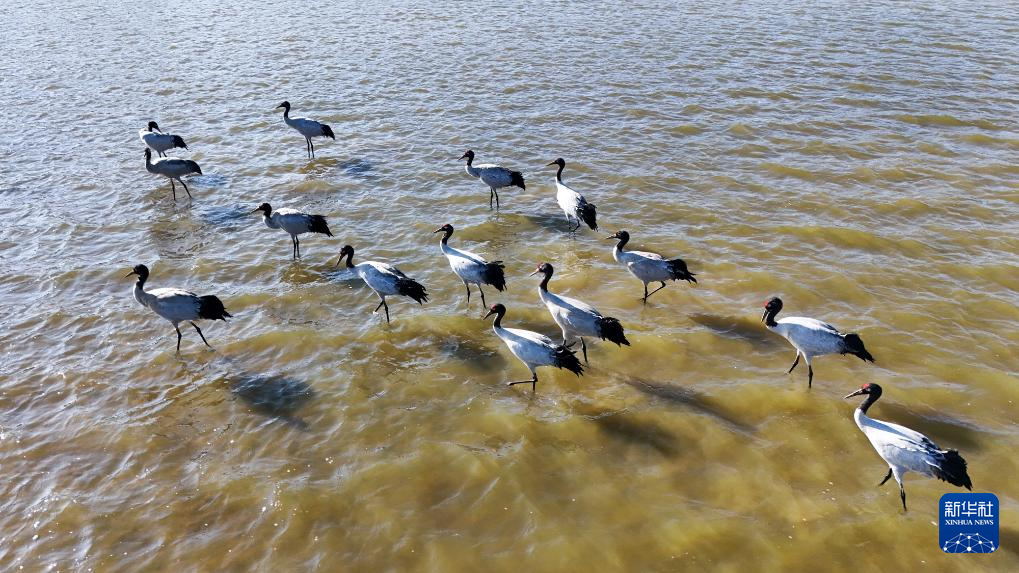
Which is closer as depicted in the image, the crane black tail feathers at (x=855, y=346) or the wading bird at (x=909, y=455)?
the wading bird at (x=909, y=455)

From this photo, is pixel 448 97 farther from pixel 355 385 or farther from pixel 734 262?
pixel 355 385

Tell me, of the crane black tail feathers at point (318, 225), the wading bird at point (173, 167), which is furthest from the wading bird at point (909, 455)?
the wading bird at point (173, 167)

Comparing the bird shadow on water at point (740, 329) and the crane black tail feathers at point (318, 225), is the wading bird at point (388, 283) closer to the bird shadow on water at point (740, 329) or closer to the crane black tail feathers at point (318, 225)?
the crane black tail feathers at point (318, 225)

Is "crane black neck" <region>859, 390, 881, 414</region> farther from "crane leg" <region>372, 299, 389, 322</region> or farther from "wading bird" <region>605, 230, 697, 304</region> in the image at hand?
"crane leg" <region>372, 299, 389, 322</region>

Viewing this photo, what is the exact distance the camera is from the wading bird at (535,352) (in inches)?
389

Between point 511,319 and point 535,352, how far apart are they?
2.09m

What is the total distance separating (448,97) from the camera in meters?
22.9

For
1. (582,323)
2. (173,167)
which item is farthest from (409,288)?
(173,167)

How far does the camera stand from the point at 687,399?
383 inches

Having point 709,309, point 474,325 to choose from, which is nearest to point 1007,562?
point 709,309

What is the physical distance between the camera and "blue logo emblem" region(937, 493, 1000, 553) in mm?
7281

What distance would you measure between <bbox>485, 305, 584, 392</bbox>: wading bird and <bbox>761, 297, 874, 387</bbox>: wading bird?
123 inches

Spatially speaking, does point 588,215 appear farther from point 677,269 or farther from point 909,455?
point 909,455

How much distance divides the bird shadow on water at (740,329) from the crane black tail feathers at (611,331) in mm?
1954
